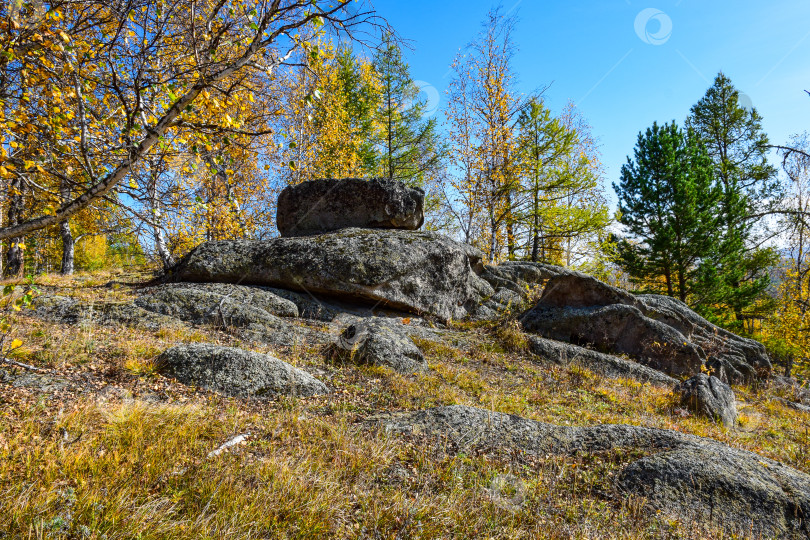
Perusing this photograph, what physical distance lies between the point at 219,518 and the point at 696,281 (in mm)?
21212

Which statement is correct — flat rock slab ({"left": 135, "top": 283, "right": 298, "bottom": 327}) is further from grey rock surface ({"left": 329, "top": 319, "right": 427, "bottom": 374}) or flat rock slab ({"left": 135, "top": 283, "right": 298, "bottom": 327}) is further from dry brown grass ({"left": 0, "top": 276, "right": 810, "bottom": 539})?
dry brown grass ({"left": 0, "top": 276, "right": 810, "bottom": 539})

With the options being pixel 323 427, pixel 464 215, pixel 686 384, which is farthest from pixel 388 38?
pixel 464 215

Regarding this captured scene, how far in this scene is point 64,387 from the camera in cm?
361

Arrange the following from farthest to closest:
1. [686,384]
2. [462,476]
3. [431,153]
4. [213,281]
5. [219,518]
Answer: [431,153]
[213,281]
[686,384]
[462,476]
[219,518]

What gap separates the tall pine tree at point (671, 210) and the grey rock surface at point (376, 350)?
1595 centimetres

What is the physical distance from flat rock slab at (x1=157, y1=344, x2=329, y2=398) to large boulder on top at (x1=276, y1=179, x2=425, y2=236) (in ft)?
23.0

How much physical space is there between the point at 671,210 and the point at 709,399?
1349 centimetres

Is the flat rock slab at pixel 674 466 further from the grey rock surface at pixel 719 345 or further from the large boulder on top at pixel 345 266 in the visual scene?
the grey rock surface at pixel 719 345

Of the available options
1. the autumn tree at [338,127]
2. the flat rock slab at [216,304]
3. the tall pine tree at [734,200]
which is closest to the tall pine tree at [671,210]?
the tall pine tree at [734,200]

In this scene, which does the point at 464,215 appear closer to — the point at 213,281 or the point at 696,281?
the point at 696,281

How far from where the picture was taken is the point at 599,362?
348 inches

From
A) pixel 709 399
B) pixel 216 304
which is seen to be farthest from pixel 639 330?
pixel 216 304

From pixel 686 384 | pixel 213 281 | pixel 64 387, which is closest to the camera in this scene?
pixel 64 387

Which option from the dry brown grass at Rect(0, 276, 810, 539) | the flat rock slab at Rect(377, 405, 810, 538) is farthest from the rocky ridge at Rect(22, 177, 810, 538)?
the dry brown grass at Rect(0, 276, 810, 539)
